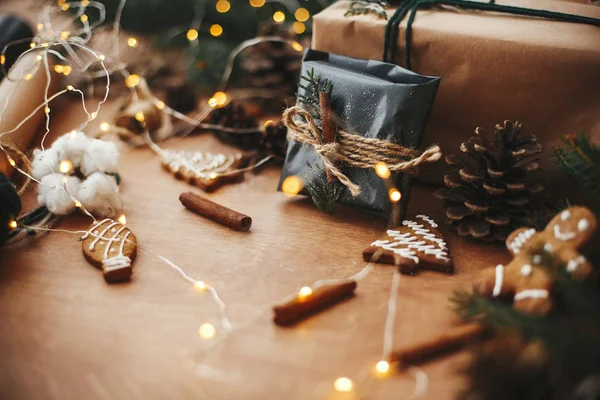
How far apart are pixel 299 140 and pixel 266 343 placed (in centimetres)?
43

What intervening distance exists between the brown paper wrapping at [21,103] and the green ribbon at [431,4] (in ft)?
2.39

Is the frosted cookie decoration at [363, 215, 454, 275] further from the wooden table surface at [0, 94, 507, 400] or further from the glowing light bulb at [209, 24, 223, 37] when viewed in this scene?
the glowing light bulb at [209, 24, 223, 37]

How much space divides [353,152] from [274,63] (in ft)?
1.72

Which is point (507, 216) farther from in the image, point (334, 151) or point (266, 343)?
point (266, 343)

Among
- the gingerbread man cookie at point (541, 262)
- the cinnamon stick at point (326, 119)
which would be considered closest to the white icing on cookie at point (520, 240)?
the gingerbread man cookie at point (541, 262)

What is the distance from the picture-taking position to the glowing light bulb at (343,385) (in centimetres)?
68

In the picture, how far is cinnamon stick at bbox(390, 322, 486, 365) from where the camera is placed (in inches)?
28.2

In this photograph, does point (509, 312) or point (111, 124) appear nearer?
point (509, 312)

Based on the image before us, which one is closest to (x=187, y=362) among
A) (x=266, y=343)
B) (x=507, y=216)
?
(x=266, y=343)

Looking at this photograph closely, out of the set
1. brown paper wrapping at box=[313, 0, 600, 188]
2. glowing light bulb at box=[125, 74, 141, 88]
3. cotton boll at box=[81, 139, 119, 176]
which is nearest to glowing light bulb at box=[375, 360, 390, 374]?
brown paper wrapping at box=[313, 0, 600, 188]

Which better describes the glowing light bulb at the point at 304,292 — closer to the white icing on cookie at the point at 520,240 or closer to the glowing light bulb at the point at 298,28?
the white icing on cookie at the point at 520,240

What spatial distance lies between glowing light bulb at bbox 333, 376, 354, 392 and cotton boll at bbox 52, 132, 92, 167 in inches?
25.9

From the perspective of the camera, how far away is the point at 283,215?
105 centimetres

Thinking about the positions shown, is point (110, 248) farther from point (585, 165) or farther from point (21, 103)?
point (585, 165)
